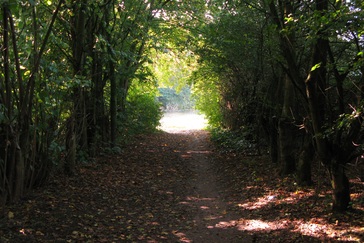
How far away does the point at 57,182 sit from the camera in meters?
6.91

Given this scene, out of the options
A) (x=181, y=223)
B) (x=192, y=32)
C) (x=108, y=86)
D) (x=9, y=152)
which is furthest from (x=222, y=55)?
(x=9, y=152)

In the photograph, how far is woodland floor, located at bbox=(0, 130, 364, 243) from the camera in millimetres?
4672

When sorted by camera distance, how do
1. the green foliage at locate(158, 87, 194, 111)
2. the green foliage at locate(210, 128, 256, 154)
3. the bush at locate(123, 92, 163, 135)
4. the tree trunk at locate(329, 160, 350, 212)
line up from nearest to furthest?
the tree trunk at locate(329, 160, 350, 212)
the green foliage at locate(210, 128, 256, 154)
the bush at locate(123, 92, 163, 135)
the green foliage at locate(158, 87, 194, 111)

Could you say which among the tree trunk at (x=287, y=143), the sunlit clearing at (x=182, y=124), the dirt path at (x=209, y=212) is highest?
the tree trunk at (x=287, y=143)

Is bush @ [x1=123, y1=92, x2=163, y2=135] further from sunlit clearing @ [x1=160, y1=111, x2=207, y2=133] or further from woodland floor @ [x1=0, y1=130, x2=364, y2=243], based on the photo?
woodland floor @ [x1=0, y1=130, x2=364, y2=243]

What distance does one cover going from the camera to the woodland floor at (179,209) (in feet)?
15.3

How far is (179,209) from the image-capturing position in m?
6.54

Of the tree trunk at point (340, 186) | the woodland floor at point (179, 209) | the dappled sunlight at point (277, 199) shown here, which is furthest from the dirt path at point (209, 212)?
the tree trunk at point (340, 186)

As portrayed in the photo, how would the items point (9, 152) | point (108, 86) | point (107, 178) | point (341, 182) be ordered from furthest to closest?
point (108, 86)
point (107, 178)
point (9, 152)
point (341, 182)

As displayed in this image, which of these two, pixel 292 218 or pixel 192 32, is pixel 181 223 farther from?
pixel 192 32

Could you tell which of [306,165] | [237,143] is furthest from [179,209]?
[237,143]

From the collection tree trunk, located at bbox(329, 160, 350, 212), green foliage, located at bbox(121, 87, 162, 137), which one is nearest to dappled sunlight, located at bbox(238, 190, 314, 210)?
tree trunk, located at bbox(329, 160, 350, 212)

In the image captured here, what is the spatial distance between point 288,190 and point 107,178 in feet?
15.4

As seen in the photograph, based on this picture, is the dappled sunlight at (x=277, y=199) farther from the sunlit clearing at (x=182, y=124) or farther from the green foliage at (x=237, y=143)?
the sunlit clearing at (x=182, y=124)
